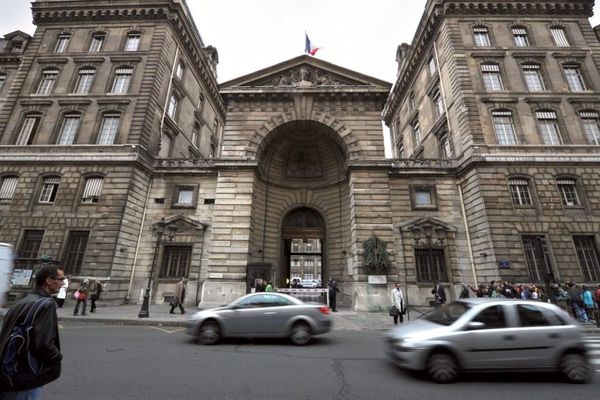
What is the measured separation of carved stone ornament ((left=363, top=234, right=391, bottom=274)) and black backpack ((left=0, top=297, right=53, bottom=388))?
16046 millimetres

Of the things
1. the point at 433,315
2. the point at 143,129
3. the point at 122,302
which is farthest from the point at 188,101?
the point at 433,315

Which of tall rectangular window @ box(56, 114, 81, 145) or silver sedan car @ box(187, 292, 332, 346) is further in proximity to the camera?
tall rectangular window @ box(56, 114, 81, 145)

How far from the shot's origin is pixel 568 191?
1806 centimetres

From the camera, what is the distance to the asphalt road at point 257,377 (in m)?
4.91

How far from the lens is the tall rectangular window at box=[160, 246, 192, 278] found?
62.3ft

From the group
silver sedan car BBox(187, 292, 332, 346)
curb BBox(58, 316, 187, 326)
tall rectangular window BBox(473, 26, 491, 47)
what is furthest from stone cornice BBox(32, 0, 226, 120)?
silver sedan car BBox(187, 292, 332, 346)

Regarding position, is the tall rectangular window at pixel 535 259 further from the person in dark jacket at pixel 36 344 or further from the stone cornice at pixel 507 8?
the person in dark jacket at pixel 36 344

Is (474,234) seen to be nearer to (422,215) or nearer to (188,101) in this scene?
(422,215)

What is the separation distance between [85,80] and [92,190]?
397 inches

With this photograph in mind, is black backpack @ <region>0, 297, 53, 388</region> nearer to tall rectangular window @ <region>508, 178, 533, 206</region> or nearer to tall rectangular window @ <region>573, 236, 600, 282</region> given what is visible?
tall rectangular window @ <region>508, 178, 533, 206</region>

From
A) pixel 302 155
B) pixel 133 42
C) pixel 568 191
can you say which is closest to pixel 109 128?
pixel 133 42

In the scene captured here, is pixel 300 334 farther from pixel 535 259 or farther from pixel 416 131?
pixel 416 131

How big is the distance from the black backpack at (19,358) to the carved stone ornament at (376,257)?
16046mm

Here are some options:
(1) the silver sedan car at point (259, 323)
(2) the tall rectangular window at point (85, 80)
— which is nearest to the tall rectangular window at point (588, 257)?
(1) the silver sedan car at point (259, 323)
